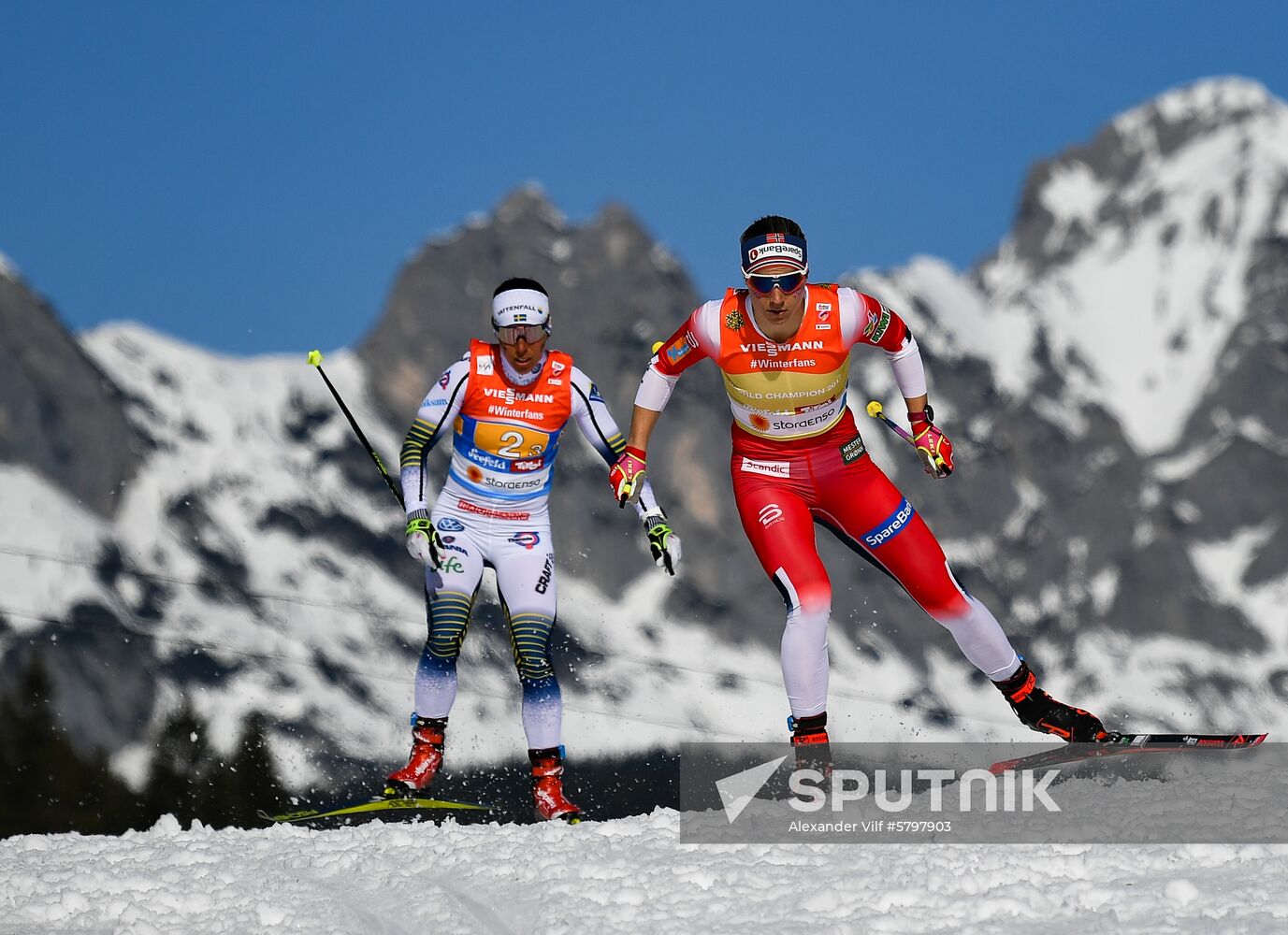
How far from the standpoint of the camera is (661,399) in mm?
11219

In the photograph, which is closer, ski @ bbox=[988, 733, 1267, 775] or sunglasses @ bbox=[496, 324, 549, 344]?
ski @ bbox=[988, 733, 1267, 775]

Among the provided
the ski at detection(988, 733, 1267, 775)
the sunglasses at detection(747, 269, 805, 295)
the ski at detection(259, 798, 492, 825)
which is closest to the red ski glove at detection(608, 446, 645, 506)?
the sunglasses at detection(747, 269, 805, 295)

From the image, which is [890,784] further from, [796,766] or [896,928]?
[896,928]

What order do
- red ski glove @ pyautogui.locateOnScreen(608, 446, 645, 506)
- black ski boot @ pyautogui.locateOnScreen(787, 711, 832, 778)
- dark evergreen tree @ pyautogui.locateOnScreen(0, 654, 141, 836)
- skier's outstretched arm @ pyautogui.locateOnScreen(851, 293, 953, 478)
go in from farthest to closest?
1. dark evergreen tree @ pyautogui.locateOnScreen(0, 654, 141, 836)
2. skier's outstretched arm @ pyautogui.locateOnScreen(851, 293, 953, 478)
3. red ski glove @ pyautogui.locateOnScreen(608, 446, 645, 506)
4. black ski boot @ pyautogui.locateOnScreen(787, 711, 832, 778)

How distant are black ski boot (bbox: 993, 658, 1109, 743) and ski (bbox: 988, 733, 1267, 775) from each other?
12 centimetres

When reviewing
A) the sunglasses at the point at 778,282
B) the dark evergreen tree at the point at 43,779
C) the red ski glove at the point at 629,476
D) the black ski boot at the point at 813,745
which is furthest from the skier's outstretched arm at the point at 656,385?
the dark evergreen tree at the point at 43,779

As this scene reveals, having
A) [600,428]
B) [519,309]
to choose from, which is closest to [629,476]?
[600,428]

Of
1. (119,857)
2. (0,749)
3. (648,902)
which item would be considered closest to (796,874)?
(648,902)

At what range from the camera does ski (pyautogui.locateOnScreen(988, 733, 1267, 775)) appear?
10.7 meters

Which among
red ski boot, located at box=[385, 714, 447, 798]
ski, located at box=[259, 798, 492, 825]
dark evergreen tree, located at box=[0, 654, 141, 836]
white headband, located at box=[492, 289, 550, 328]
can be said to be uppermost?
white headband, located at box=[492, 289, 550, 328]

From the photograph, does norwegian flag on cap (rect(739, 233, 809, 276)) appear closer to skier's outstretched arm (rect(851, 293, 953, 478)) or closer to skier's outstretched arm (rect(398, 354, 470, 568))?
skier's outstretched arm (rect(851, 293, 953, 478))

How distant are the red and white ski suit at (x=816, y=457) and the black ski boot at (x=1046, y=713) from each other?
14 cm

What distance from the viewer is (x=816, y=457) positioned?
429 inches

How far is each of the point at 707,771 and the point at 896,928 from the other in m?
3.85
